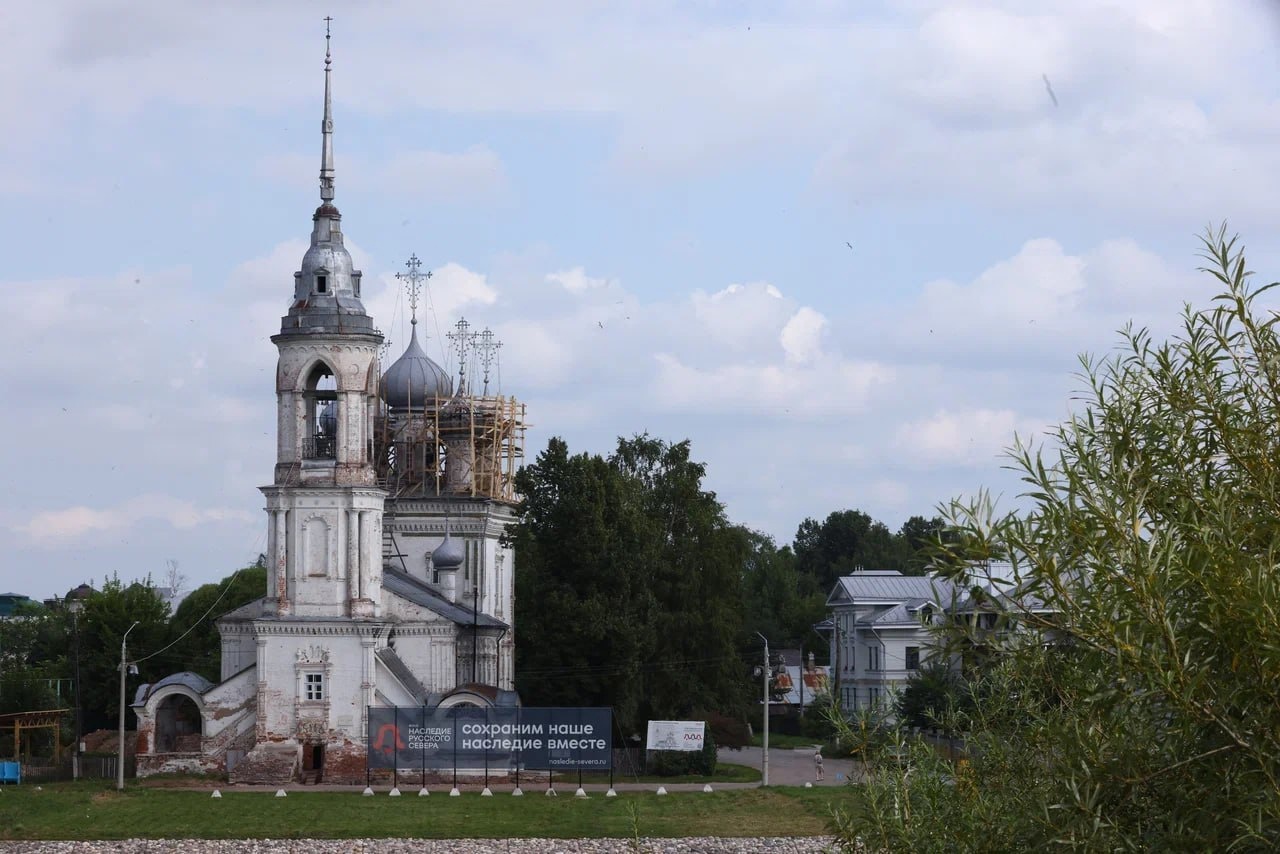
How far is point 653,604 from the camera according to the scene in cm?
5497

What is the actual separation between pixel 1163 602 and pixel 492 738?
1594 inches

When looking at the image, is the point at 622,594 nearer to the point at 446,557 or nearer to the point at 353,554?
the point at 353,554

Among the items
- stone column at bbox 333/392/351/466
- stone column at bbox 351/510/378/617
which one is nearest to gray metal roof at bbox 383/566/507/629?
stone column at bbox 351/510/378/617

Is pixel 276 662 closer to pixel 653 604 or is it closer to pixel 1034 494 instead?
pixel 653 604

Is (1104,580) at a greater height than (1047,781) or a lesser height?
greater

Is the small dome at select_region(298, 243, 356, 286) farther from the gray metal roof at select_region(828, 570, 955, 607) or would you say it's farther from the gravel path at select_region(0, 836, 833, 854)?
the gray metal roof at select_region(828, 570, 955, 607)

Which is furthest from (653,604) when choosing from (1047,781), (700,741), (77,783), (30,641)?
(1047,781)

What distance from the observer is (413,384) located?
72.1 m

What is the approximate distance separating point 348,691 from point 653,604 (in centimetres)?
996

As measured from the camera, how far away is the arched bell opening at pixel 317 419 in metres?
52.1

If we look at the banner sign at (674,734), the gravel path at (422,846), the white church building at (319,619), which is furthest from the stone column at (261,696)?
the banner sign at (674,734)

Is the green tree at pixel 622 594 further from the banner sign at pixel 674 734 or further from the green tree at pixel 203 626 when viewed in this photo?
the green tree at pixel 203 626

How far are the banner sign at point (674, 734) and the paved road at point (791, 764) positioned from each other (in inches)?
99.5

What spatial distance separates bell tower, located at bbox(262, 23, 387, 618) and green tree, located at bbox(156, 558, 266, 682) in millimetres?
15845
